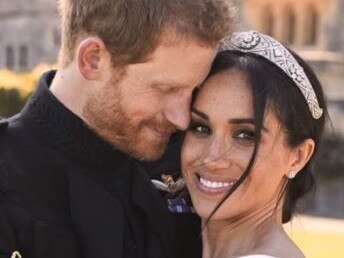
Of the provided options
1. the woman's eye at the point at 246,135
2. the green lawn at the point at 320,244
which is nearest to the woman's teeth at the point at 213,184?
the woman's eye at the point at 246,135

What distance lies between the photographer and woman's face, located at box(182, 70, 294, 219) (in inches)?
104

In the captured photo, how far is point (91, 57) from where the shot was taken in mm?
2645

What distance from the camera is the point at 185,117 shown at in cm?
271

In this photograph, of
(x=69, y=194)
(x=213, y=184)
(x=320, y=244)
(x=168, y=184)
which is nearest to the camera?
(x=69, y=194)

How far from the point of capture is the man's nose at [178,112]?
106 inches

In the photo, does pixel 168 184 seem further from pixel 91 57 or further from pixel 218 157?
pixel 91 57

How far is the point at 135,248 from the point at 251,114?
508mm

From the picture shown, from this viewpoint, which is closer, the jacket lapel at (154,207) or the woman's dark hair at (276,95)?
the woman's dark hair at (276,95)

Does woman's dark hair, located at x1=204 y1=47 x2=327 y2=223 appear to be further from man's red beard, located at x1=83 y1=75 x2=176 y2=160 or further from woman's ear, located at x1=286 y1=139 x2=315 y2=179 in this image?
man's red beard, located at x1=83 y1=75 x2=176 y2=160

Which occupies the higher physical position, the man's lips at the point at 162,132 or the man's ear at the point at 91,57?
the man's ear at the point at 91,57

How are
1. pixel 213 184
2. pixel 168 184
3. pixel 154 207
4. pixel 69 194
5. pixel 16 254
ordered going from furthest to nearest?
pixel 168 184 < pixel 154 207 < pixel 213 184 < pixel 69 194 < pixel 16 254

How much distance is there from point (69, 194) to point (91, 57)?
0.39 meters

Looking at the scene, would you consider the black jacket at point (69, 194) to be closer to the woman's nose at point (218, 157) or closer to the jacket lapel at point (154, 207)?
the jacket lapel at point (154, 207)

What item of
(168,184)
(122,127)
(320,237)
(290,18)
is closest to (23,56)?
(290,18)
